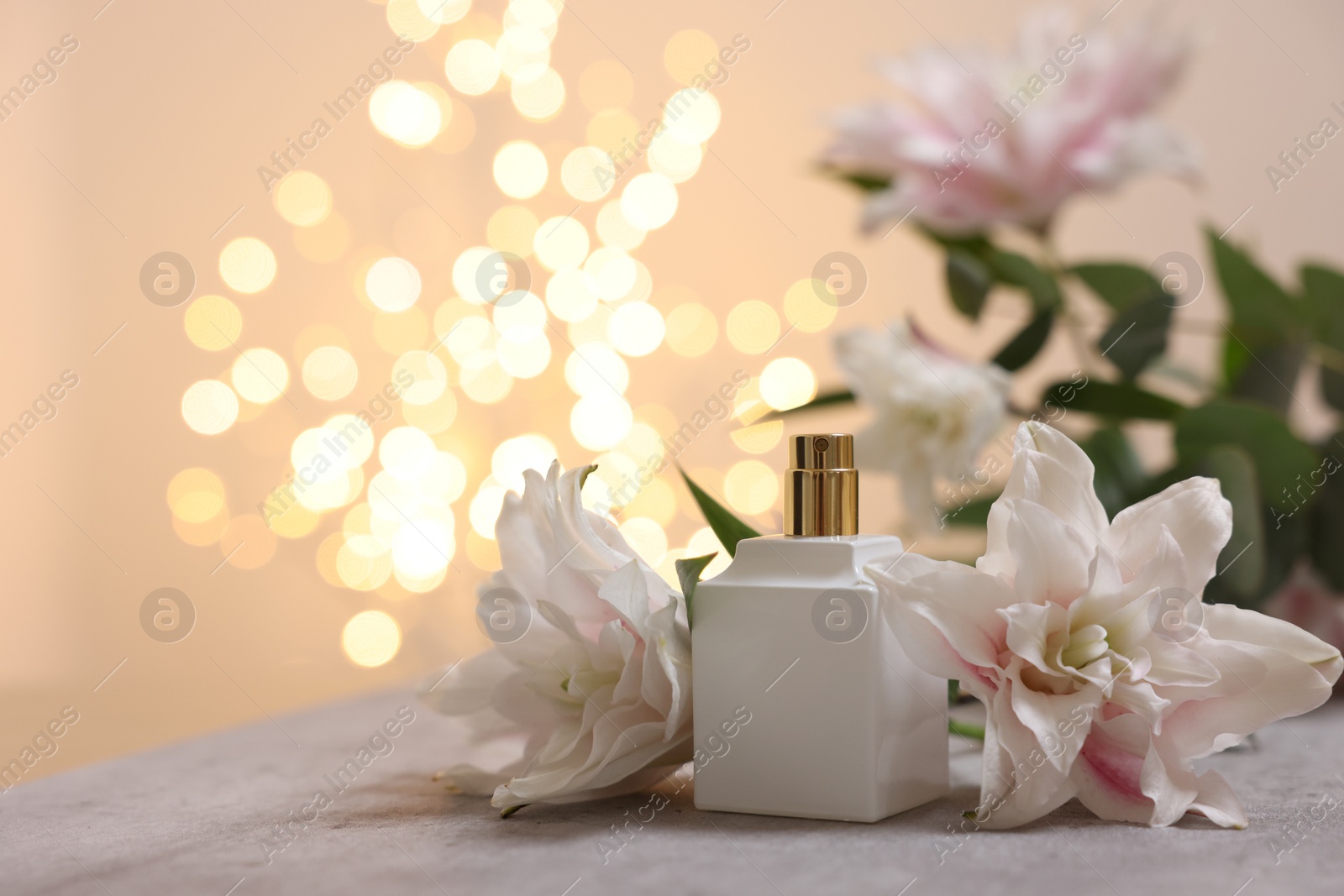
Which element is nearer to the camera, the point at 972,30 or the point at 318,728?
the point at 318,728

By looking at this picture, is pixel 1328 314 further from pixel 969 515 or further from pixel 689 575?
pixel 689 575

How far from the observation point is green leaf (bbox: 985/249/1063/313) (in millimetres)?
742

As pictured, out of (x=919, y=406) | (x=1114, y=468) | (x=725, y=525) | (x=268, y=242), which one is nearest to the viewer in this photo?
(x=725, y=525)

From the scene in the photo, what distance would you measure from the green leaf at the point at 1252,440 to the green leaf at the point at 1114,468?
0.03 m

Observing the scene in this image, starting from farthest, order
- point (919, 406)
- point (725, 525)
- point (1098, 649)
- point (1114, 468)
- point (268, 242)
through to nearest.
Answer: point (268, 242) → point (1114, 468) → point (919, 406) → point (725, 525) → point (1098, 649)

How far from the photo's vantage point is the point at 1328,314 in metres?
0.77

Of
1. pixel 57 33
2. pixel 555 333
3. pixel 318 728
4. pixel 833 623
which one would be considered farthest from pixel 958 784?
pixel 57 33

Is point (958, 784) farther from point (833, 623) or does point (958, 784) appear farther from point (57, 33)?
point (57, 33)

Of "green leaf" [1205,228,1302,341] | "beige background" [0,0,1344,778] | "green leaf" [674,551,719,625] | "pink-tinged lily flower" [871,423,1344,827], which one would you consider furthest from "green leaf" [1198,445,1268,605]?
"beige background" [0,0,1344,778]

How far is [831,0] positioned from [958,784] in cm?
108

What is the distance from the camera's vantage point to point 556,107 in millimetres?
1438

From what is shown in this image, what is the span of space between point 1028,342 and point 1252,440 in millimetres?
144

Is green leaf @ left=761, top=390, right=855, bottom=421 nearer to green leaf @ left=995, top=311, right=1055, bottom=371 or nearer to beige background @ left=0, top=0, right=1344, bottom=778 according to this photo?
green leaf @ left=995, top=311, right=1055, bottom=371

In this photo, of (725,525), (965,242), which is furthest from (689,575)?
(965,242)
